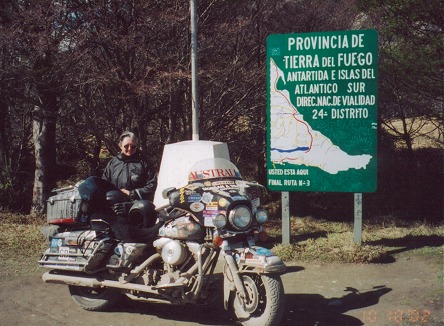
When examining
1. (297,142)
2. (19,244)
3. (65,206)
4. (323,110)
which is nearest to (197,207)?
(65,206)

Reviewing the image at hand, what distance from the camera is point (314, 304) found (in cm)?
613

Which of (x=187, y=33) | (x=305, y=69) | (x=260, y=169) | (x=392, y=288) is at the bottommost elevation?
(x=392, y=288)

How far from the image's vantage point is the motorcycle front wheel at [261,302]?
5.05 meters

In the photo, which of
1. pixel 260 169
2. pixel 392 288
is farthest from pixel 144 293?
pixel 260 169

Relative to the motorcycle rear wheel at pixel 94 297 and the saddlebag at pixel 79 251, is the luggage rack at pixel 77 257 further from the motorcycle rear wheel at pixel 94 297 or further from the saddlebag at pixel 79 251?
the motorcycle rear wheel at pixel 94 297

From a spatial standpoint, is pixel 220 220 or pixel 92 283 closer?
pixel 220 220

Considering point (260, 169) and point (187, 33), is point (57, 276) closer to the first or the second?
point (187, 33)

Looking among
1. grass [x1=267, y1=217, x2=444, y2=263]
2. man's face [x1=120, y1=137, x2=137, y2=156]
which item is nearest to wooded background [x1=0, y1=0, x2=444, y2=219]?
man's face [x1=120, y1=137, x2=137, y2=156]

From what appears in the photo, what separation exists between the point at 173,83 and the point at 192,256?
17.1ft

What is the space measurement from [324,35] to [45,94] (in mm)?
5252

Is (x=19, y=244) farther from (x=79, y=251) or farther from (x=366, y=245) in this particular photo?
(x=366, y=245)

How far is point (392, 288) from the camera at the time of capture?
21.5 ft

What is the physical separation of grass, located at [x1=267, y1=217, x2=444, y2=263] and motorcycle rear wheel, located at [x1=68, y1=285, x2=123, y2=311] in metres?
2.77

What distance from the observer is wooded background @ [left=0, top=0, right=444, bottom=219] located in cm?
967
